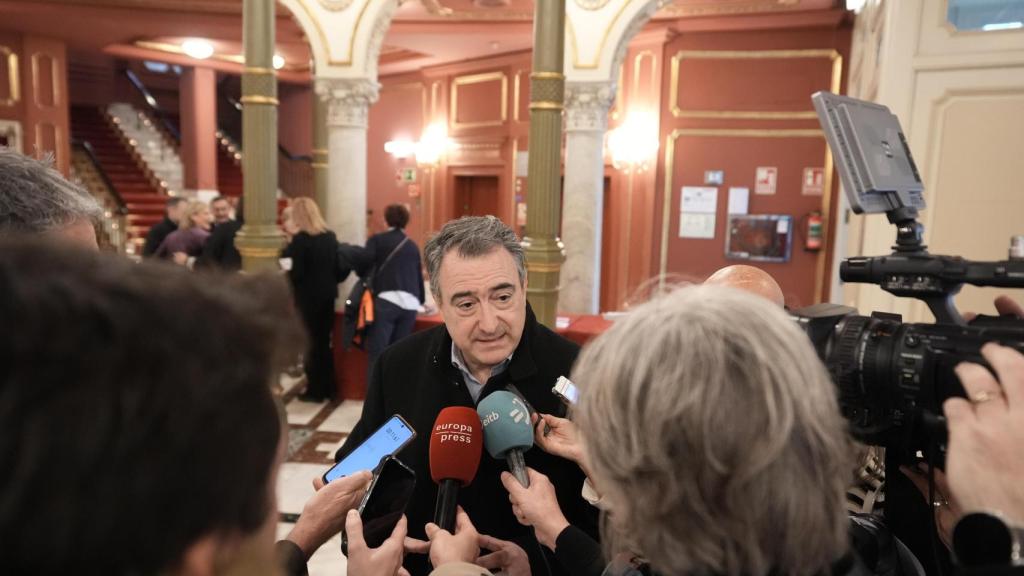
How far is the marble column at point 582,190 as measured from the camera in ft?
18.3

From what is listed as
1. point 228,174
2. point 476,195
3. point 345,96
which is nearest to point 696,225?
point 476,195

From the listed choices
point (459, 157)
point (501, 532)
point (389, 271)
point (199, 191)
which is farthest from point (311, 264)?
point (199, 191)

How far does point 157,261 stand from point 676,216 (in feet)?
24.6

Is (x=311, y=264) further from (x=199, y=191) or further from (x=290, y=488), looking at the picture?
(x=199, y=191)

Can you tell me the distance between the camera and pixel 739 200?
24.3ft

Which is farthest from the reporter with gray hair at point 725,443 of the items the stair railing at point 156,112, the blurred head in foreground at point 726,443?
the stair railing at point 156,112

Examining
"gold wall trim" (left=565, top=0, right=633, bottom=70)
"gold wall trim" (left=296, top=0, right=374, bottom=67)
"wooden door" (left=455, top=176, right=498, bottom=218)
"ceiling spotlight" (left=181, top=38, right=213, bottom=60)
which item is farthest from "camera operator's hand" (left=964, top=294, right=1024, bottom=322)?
"ceiling spotlight" (left=181, top=38, right=213, bottom=60)

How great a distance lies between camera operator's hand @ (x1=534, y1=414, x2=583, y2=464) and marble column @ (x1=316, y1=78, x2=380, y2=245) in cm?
490

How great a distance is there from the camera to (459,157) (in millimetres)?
9844

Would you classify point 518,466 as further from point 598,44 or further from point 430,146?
point 430,146

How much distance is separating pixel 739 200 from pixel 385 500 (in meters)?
6.86

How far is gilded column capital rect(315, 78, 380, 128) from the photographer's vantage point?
5.96m

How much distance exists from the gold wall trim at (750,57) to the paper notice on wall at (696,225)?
1.08 m

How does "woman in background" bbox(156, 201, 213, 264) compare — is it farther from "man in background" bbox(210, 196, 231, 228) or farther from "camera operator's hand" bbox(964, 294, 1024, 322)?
"camera operator's hand" bbox(964, 294, 1024, 322)
